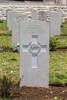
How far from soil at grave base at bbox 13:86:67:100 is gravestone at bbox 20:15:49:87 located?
178 millimetres

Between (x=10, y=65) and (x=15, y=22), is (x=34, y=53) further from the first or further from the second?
(x=15, y=22)

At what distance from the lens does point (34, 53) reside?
957 centimetres

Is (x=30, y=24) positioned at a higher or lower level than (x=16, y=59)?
higher

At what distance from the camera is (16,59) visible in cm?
1384

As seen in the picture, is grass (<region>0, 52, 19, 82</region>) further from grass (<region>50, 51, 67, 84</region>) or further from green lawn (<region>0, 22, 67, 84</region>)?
grass (<region>50, 51, 67, 84</region>)

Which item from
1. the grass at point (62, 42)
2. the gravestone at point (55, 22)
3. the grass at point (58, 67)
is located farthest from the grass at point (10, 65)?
the gravestone at point (55, 22)

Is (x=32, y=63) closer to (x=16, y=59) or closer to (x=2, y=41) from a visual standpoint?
(x=16, y=59)

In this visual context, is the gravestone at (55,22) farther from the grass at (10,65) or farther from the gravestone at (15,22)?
the grass at (10,65)

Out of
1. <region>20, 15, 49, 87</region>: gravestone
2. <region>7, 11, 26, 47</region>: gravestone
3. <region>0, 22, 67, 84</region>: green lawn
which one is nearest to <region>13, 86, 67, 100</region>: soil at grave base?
<region>20, 15, 49, 87</region>: gravestone

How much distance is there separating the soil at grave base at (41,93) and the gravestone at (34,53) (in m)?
0.18

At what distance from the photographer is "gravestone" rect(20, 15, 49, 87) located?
9492 millimetres

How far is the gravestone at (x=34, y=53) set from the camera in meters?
9.49

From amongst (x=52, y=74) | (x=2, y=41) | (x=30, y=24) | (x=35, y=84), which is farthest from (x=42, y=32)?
(x=2, y=41)

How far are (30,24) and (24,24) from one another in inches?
4.5
